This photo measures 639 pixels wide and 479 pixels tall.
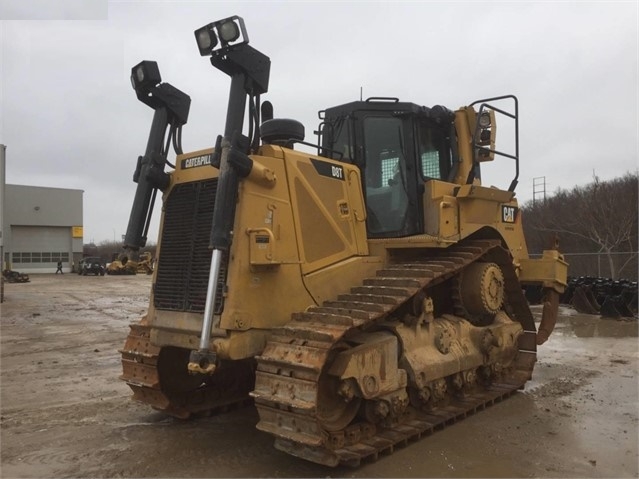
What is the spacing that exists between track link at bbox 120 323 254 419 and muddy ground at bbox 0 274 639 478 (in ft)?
0.59

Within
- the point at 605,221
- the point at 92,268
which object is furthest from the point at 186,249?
the point at 92,268

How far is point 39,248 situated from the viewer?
2023 inches

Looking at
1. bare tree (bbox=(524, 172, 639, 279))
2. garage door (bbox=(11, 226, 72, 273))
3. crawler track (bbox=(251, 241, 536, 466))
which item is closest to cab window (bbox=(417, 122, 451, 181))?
crawler track (bbox=(251, 241, 536, 466))

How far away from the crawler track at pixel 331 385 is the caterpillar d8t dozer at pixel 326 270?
0.05ft

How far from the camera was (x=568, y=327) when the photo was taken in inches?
488

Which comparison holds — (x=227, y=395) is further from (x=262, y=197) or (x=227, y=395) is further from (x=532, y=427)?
(x=532, y=427)

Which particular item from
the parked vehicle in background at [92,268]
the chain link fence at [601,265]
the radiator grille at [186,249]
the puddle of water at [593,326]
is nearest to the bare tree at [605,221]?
the chain link fence at [601,265]

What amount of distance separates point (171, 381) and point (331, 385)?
193 centimetres

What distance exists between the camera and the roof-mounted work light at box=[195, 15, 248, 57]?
4676mm

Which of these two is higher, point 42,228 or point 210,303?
point 42,228

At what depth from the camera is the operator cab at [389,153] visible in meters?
6.25

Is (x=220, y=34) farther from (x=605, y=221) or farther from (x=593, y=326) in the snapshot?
(x=605, y=221)

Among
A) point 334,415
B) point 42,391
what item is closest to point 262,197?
point 334,415

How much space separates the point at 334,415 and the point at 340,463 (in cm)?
Answer: 40
